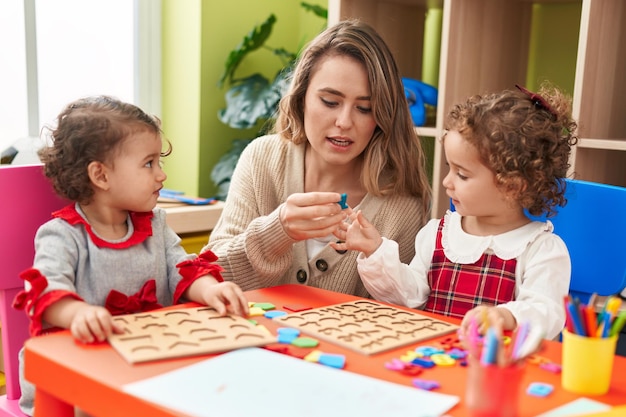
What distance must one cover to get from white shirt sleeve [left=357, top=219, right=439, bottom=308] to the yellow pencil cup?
496mm

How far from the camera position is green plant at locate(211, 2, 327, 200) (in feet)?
8.82

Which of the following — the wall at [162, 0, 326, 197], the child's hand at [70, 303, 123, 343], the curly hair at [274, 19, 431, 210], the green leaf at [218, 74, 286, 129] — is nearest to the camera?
the child's hand at [70, 303, 123, 343]

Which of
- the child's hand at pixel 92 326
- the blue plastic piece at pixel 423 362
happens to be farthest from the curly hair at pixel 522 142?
the child's hand at pixel 92 326

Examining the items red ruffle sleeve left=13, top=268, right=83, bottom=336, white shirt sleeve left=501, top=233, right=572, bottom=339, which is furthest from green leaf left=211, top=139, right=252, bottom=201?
red ruffle sleeve left=13, top=268, right=83, bottom=336

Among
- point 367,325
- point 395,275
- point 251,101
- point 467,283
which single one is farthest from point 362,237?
point 251,101

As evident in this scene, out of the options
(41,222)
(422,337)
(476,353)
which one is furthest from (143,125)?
(476,353)

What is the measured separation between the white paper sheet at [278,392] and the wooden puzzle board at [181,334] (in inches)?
1.8

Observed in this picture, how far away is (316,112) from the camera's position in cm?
157

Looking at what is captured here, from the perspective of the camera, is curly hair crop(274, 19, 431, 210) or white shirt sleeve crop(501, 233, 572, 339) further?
curly hair crop(274, 19, 431, 210)

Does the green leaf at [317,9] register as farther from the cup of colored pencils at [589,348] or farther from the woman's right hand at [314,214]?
the cup of colored pencils at [589,348]

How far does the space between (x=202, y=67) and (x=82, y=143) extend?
5.37 ft

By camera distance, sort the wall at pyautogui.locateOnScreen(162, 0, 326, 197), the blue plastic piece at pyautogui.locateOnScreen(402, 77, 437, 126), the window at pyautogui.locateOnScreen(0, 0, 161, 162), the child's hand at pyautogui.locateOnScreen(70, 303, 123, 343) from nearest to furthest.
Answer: the child's hand at pyautogui.locateOnScreen(70, 303, 123, 343)
the blue plastic piece at pyautogui.locateOnScreen(402, 77, 437, 126)
the window at pyautogui.locateOnScreen(0, 0, 161, 162)
the wall at pyautogui.locateOnScreen(162, 0, 326, 197)

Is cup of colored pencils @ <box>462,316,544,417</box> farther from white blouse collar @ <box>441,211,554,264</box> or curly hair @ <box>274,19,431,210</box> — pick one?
curly hair @ <box>274,19,431,210</box>

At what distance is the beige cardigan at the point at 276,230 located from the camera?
146 centimetres
